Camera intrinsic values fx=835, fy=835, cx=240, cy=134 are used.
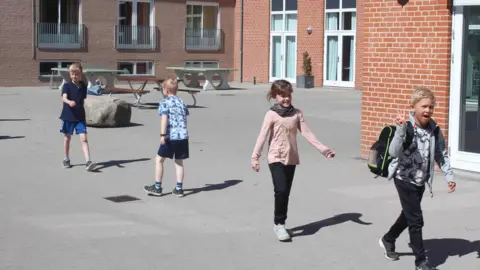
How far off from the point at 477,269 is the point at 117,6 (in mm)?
31806

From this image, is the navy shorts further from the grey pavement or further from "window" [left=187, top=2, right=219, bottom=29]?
"window" [left=187, top=2, right=219, bottom=29]

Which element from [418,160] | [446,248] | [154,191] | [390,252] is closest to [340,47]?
[154,191]

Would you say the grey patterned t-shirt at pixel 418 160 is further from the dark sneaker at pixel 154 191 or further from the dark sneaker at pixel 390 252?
the dark sneaker at pixel 154 191

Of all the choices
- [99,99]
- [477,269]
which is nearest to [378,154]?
[477,269]

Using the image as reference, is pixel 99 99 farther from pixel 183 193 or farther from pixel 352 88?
pixel 352 88

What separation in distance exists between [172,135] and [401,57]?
433 cm

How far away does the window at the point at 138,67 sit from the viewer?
124 feet

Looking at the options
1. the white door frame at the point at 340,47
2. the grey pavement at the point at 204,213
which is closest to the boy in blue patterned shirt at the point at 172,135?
the grey pavement at the point at 204,213

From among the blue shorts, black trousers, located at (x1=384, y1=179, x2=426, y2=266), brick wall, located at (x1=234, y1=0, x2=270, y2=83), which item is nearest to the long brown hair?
black trousers, located at (x1=384, y1=179, x2=426, y2=266)

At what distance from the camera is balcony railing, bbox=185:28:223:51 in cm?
3962

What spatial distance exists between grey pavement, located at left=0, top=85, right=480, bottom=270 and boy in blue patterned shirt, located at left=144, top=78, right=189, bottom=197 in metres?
0.26

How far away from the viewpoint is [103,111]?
17.9m

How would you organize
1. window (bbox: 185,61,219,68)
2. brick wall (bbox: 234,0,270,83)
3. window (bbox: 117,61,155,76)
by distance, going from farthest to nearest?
window (bbox: 185,61,219,68), brick wall (bbox: 234,0,270,83), window (bbox: 117,61,155,76)

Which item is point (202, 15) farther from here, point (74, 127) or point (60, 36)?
point (74, 127)
